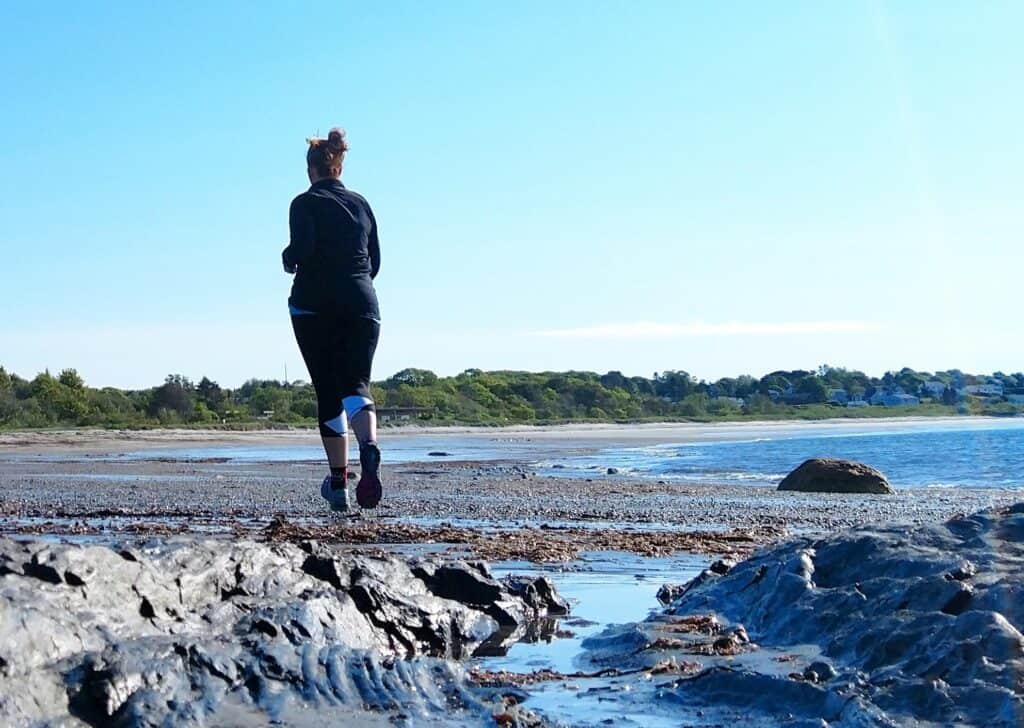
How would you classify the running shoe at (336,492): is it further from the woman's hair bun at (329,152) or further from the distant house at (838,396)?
the distant house at (838,396)

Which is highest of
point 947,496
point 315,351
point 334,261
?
point 334,261

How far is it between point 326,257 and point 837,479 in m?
9.51

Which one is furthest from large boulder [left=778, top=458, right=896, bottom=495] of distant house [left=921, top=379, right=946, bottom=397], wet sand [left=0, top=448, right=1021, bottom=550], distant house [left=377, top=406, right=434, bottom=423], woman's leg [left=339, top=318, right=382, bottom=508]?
distant house [left=921, top=379, right=946, bottom=397]

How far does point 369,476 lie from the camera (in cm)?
655

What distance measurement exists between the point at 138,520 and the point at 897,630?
537cm

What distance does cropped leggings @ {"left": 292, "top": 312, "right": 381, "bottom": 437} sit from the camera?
6352 millimetres

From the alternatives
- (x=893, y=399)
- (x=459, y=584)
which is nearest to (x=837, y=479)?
(x=459, y=584)

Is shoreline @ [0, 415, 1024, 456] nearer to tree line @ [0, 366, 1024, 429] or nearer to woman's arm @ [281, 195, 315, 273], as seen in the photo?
tree line @ [0, 366, 1024, 429]

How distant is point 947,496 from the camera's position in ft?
45.9

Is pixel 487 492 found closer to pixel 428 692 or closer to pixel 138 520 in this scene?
pixel 138 520

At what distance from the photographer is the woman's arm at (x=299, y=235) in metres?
6.27

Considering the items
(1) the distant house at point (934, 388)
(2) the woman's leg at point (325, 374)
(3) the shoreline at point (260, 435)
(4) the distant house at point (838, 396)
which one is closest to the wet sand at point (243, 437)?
(3) the shoreline at point (260, 435)

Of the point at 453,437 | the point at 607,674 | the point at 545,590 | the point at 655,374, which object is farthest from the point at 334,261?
the point at 655,374

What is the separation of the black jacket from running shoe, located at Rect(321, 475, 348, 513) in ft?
3.24
